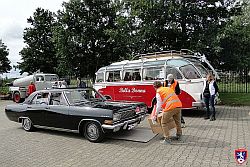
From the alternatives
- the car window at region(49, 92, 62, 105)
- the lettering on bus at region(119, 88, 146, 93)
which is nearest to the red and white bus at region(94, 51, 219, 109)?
the lettering on bus at region(119, 88, 146, 93)

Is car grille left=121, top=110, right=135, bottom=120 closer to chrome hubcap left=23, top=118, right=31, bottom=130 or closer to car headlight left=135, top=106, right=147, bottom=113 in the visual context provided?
car headlight left=135, top=106, right=147, bottom=113

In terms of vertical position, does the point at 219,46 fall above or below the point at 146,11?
below

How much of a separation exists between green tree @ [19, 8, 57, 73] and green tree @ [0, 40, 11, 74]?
2.86 metres

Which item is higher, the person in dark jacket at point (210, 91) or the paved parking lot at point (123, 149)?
the person in dark jacket at point (210, 91)

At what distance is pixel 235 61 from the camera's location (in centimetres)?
1656

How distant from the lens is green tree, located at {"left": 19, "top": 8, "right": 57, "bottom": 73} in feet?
117

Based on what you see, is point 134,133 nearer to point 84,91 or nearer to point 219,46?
point 84,91

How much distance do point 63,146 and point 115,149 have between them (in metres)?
1.57

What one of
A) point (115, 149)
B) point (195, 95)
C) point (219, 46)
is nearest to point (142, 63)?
point (195, 95)

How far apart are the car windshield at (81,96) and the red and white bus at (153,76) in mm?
3759

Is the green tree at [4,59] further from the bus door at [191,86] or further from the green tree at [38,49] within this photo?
the bus door at [191,86]

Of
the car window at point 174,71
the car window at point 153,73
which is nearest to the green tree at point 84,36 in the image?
the car window at point 153,73

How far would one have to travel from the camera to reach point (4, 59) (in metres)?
37.8

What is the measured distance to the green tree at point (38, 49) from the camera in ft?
117
